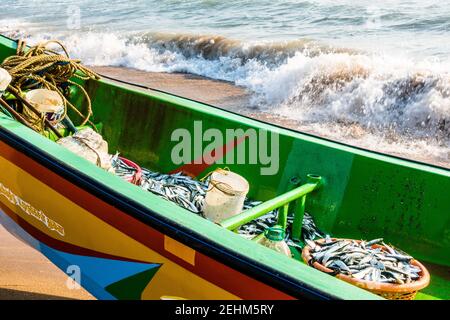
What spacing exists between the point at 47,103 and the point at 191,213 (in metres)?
2.59

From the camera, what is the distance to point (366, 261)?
323 cm

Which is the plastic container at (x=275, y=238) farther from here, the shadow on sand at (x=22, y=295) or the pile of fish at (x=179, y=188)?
the shadow on sand at (x=22, y=295)

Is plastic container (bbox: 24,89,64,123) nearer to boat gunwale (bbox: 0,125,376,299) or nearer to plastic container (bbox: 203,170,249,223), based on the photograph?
boat gunwale (bbox: 0,125,376,299)

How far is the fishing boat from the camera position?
240 cm

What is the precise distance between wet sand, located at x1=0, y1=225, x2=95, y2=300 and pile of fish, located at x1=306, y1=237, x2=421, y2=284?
166 cm

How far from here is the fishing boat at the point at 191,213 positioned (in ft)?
7.89

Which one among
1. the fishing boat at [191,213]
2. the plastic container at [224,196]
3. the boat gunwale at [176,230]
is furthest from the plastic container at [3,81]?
the plastic container at [224,196]

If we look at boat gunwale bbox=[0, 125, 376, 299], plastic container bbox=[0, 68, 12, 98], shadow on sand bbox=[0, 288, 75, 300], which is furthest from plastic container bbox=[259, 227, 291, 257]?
plastic container bbox=[0, 68, 12, 98]

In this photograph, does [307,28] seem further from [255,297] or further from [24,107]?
[255,297]

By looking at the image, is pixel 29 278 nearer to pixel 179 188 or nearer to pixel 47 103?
pixel 179 188

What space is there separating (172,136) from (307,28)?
457 inches

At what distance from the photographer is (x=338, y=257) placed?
3293mm

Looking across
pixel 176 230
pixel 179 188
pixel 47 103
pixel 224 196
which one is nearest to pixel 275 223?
pixel 224 196

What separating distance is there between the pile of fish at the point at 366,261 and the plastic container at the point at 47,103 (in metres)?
2.54
